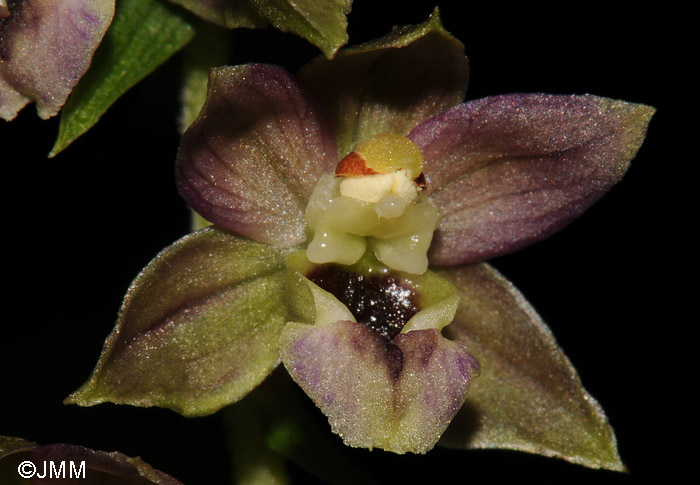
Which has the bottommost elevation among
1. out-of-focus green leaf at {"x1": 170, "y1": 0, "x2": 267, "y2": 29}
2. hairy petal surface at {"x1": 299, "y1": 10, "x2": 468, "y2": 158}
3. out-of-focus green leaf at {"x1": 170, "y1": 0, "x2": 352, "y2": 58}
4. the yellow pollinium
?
the yellow pollinium

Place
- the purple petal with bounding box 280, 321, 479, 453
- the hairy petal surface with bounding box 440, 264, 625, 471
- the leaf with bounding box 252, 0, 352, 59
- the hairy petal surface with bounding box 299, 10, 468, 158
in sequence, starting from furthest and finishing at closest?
the hairy petal surface with bounding box 440, 264, 625, 471, the hairy petal surface with bounding box 299, 10, 468, 158, the purple petal with bounding box 280, 321, 479, 453, the leaf with bounding box 252, 0, 352, 59

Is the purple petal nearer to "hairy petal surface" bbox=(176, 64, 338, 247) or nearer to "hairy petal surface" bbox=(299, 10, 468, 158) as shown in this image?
"hairy petal surface" bbox=(176, 64, 338, 247)

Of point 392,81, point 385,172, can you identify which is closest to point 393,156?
point 385,172

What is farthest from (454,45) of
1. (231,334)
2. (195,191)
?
(231,334)

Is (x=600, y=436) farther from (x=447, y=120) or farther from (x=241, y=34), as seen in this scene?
(x=241, y=34)

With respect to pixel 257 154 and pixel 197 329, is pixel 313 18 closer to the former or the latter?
pixel 257 154

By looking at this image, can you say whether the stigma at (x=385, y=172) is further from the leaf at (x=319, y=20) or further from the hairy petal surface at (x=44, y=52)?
the hairy petal surface at (x=44, y=52)

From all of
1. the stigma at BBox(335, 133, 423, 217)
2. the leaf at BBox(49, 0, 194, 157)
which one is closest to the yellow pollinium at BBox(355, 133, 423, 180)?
the stigma at BBox(335, 133, 423, 217)
